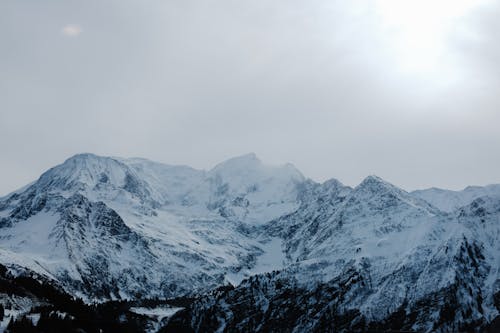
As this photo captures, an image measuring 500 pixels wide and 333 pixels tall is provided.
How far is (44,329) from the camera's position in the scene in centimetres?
19225

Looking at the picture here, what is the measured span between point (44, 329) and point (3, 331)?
38.5ft

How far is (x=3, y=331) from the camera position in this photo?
607 feet
